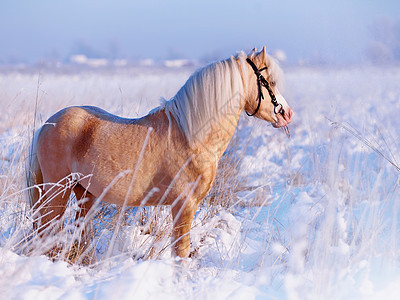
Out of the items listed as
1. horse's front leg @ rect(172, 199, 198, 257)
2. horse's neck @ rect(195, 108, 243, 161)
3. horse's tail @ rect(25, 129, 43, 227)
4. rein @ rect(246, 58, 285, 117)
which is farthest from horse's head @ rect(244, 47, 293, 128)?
horse's tail @ rect(25, 129, 43, 227)

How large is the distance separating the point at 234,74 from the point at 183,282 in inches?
50.8

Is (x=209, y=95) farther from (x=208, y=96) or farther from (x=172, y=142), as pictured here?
(x=172, y=142)

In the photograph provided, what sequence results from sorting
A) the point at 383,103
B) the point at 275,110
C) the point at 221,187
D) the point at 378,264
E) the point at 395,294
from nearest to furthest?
the point at 395,294, the point at 378,264, the point at 275,110, the point at 221,187, the point at 383,103

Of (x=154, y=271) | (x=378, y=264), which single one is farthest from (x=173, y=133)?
(x=378, y=264)

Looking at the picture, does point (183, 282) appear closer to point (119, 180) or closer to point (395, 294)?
point (119, 180)

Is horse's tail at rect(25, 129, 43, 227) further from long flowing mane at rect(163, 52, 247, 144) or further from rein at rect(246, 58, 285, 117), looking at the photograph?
rein at rect(246, 58, 285, 117)

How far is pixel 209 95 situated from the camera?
2.32 m

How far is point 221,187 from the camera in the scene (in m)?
4.02

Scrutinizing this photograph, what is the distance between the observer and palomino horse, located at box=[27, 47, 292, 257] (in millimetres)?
2330

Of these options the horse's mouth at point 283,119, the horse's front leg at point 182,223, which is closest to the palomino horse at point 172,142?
the horse's front leg at point 182,223

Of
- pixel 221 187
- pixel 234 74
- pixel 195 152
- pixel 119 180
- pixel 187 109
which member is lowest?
pixel 221 187

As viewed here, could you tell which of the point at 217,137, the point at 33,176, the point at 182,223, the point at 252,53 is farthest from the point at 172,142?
the point at 33,176

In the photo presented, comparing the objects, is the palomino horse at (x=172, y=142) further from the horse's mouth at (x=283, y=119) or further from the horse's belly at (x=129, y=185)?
the horse's mouth at (x=283, y=119)

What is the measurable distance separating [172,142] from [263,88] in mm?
711
